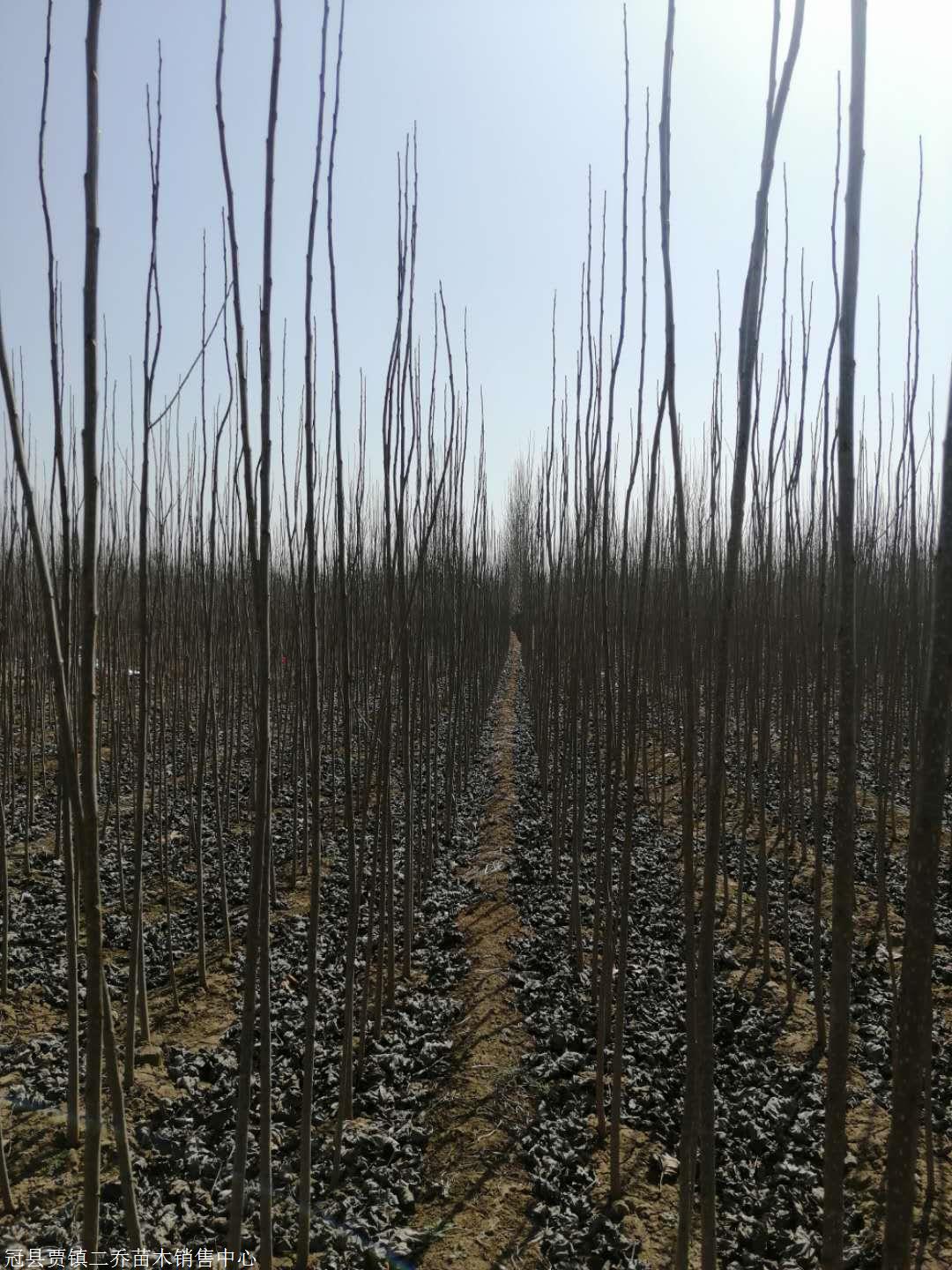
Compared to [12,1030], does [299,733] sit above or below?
above

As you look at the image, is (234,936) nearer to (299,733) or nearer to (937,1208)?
(299,733)

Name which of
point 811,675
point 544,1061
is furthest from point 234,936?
point 811,675

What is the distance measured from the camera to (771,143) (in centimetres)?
96

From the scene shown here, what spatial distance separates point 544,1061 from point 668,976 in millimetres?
704

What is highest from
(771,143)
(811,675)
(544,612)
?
(771,143)

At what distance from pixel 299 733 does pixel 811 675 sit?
4.70 metres

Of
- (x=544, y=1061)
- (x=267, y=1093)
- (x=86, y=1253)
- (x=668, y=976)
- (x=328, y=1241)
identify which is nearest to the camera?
(x=86, y=1253)

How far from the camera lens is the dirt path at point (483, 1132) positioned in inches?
71.4

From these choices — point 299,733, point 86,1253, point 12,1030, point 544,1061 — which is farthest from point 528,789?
point 86,1253

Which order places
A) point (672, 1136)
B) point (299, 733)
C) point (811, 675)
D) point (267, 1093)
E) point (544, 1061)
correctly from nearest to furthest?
1. point (267, 1093)
2. point (672, 1136)
3. point (544, 1061)
4. point (299, 733)
5. point (811, 675)

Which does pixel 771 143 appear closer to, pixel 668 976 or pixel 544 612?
pixel 668 976

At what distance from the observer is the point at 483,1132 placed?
2172 mm

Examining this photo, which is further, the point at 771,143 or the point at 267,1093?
the point at 267,1093

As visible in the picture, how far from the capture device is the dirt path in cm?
181
